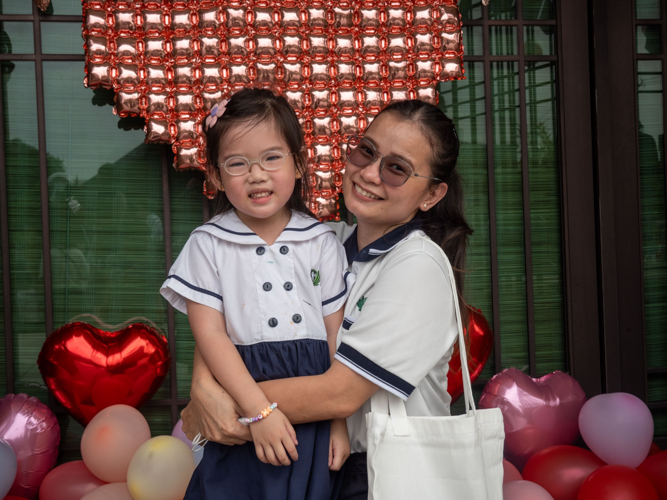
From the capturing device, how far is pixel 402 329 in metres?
1.40

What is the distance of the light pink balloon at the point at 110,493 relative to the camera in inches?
88.2

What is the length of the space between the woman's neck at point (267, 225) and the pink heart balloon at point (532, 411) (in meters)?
1.52

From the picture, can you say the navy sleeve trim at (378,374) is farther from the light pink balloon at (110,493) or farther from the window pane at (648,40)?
the window pane at (648,40)

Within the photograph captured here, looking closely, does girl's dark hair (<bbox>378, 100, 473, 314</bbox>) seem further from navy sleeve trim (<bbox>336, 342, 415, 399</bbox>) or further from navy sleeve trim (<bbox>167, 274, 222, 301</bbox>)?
navy sleeve trim (<bbox>167, 274, 222, 301</bbox>)

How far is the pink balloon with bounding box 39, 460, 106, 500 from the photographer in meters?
2.46

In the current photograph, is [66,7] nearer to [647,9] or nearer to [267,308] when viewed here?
[267,308]

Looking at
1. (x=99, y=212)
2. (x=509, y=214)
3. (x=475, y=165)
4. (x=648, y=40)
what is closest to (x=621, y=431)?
(x=509, y=214)

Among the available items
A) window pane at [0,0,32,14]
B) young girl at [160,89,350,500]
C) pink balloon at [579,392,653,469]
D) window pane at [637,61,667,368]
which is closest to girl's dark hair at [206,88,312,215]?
young girl at [160,89,350,500]

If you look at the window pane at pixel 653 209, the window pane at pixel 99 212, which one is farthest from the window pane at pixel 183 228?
the window pane at pixel 653 209

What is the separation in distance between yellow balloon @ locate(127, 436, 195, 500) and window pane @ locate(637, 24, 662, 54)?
125 inches

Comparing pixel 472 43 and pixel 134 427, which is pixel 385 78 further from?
pixel 134 427

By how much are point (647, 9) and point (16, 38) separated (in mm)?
3406

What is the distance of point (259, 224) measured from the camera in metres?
1.69

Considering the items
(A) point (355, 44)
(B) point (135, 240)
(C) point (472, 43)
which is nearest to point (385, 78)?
(A) point (355, 44)
